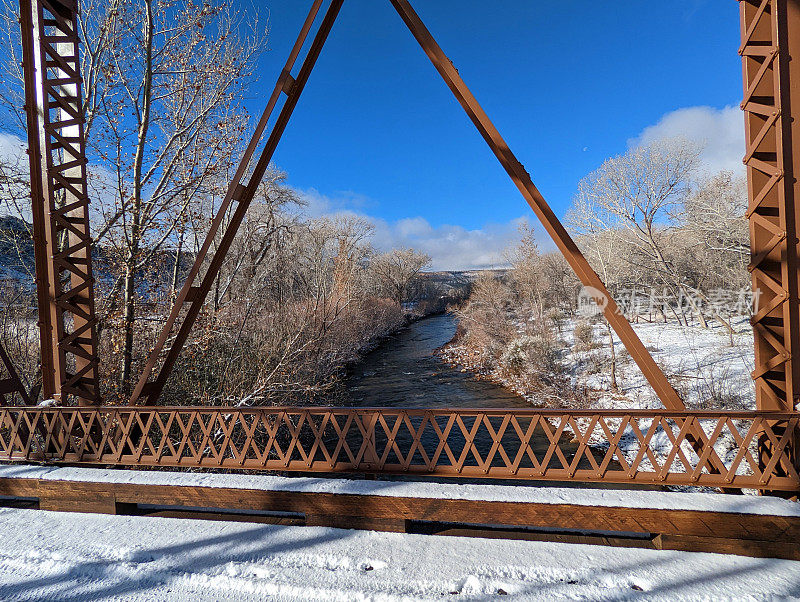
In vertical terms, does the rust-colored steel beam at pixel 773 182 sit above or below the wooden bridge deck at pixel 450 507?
above

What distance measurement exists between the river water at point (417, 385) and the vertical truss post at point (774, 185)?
8.66 meters

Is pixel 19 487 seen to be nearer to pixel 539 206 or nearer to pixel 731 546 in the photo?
pixel 539 206

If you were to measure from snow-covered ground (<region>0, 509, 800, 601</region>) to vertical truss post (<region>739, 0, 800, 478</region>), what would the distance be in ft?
4.28

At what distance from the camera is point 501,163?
3.57 metres

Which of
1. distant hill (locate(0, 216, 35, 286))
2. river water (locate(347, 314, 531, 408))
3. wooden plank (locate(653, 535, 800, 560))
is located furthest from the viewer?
river water (locate(347, 314, 531, 408))

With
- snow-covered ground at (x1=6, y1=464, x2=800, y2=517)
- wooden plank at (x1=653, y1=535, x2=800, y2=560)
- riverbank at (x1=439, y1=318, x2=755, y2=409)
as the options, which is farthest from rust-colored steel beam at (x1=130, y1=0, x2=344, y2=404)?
riverbank at (x1=439, y1=318, x2=755, y2=409)

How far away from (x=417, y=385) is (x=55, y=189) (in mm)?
11830

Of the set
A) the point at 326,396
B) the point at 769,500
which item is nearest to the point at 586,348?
the point at 326,396

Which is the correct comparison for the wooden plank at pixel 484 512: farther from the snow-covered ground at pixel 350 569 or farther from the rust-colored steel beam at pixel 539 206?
the rust-colored steel beam at pixel 539 206

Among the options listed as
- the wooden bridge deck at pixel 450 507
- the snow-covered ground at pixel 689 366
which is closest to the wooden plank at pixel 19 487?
the wooden bridge deck at pixel 450 507

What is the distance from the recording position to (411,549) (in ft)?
8.31

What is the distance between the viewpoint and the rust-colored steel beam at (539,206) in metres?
3.16

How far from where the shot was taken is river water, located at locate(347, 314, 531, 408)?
12.5 m

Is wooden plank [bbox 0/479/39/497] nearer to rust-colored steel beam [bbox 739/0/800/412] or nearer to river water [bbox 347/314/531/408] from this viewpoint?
rust-colored steel beam [bbox 739/0/800/412]
